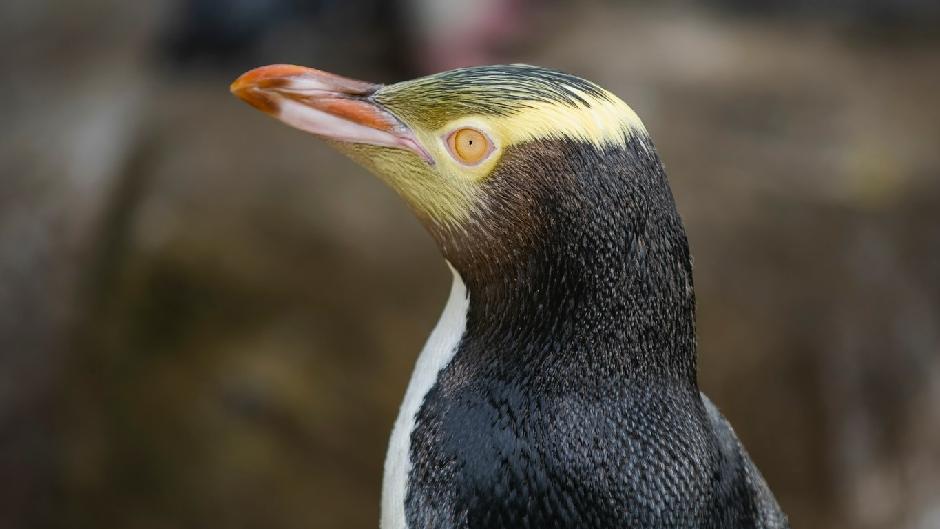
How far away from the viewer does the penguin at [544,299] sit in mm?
1192

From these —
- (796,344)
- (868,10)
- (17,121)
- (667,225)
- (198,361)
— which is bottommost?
(198,361)

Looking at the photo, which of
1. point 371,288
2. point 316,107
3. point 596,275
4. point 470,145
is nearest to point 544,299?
point 596,275

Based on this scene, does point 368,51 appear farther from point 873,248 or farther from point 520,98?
point 520,98

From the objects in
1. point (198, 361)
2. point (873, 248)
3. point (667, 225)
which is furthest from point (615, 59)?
point (667, 225)

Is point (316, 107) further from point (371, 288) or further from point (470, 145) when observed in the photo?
point (371, 288)

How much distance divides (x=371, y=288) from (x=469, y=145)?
7.33ft

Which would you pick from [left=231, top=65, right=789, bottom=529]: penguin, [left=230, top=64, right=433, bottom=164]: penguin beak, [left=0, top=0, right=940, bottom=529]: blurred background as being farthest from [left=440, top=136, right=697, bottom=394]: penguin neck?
[left=0, top=0, right=940, bottom=529]: blurred background

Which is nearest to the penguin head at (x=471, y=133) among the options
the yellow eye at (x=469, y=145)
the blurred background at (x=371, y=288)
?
the yellow eye at (x=469, y=145)

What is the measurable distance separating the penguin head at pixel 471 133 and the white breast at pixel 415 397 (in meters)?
0.07

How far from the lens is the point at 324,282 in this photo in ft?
11.4

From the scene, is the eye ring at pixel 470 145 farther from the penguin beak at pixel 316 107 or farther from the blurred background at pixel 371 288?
the blurred background at pixel 371 288

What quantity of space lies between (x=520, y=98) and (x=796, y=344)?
2317 millimetres

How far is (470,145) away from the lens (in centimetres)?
122

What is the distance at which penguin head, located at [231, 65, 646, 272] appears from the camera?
118cm
